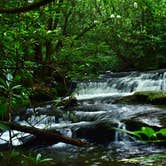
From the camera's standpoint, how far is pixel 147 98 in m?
13.1

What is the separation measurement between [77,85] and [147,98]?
5203 millimetres

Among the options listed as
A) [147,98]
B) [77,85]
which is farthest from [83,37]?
[77,85]

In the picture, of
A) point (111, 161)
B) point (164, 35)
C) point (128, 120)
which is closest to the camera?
point (111, 161)

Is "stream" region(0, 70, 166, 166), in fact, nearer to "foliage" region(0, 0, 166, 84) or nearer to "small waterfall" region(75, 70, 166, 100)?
"foliage" region(0, 0, 166, 84)

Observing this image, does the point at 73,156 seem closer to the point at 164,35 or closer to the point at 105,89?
the point at 105,89

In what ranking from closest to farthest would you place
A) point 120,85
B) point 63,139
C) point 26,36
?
point 63,139, point 26,36, point 120,85

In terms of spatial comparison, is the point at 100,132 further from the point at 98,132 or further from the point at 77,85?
the point at 77,85

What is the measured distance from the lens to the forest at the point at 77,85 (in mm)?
3029

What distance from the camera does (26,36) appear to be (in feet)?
11.2

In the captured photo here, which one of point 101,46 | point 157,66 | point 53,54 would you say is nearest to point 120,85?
point 157,66

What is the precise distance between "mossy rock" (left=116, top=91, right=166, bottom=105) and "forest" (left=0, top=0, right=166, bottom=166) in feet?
0.10

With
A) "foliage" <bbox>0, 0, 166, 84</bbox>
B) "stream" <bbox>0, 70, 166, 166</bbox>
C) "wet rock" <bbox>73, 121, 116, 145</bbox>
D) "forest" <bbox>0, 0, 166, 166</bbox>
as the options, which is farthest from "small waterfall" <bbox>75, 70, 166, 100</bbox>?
"wet rock" <bbox>73, 121, 116, 145</bbox>

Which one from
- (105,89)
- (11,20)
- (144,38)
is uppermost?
(11,20)

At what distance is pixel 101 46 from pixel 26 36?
2.07 ft
